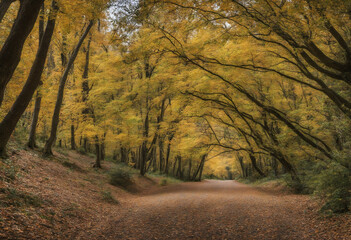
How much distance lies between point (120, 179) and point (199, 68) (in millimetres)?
8442

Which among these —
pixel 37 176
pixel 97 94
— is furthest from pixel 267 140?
pixel 37 176

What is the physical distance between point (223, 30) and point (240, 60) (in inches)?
72.8

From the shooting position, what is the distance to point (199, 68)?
10172 mm

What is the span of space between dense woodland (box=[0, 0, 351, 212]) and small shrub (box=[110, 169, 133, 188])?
2.63 meters

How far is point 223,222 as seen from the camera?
6.26 meters

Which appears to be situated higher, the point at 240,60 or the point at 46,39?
the point at 240,60

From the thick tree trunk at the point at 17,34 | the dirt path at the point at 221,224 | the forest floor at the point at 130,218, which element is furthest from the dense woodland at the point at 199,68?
the dirt path at the point at 221,224

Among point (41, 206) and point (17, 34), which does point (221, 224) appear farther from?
point (17, 34)

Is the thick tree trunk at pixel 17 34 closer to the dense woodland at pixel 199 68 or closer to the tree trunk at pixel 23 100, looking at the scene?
the dense woodland at pixel 199 68

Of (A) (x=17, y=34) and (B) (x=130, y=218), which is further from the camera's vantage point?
(B) (x=130, y=218)

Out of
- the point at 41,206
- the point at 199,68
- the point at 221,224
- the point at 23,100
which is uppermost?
the point at 199,68

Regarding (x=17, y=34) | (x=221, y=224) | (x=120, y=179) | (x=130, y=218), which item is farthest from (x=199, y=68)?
(x=120, y=179)

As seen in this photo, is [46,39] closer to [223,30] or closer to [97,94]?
[223,30]

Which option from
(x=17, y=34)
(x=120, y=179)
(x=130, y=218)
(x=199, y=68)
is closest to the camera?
(x=17, y=34)
